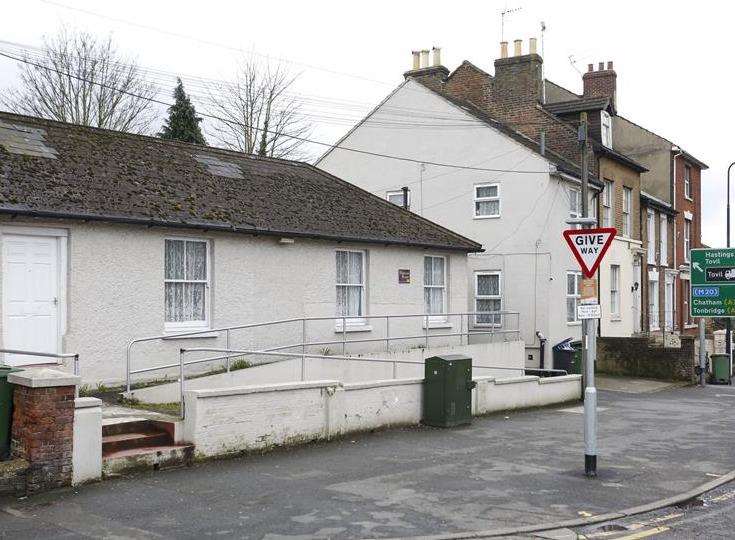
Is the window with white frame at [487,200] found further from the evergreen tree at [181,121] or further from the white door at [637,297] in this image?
the evergreen tree at [181,121]

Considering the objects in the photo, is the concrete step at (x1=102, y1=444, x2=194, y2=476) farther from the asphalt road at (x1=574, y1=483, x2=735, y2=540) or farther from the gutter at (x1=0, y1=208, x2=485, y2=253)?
the asphalt road at (x1=574, y1=483, x2=735, y2=540)

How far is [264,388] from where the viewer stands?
11.2 m

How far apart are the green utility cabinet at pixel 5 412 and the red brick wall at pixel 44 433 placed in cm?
7

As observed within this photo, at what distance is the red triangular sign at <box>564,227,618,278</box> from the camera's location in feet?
35.2

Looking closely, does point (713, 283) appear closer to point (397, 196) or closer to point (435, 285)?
point (397, 196)

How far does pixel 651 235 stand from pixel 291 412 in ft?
88.8

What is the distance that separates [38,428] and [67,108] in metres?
26.6

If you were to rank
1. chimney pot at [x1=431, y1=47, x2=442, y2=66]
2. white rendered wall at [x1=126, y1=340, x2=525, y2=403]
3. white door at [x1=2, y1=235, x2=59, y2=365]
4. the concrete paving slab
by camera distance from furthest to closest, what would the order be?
1. chimney pot at [x1=431, y1=47, x2=442, y2=66]
2. the concrete paving slab
3. white rendered wall at [x1=126, y1=340, x2=525, y2=403]
4. white door at [x1=2, y1=235, x2=59, y2=365]

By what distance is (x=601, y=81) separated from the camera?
34.9 meters

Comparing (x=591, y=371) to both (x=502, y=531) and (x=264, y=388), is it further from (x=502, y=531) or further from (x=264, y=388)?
(x=264, y=388)

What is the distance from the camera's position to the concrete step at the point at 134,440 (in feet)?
32.5

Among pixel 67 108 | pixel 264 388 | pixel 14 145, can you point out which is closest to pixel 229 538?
pixel 264 388

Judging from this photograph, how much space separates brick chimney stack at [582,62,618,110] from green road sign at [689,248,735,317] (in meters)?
9.79

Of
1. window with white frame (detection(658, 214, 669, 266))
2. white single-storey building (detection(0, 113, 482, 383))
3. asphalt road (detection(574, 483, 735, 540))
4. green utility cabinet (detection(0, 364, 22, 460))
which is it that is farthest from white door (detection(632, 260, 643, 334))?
green utility cabinet (detection(0, 364, 22, 460))
